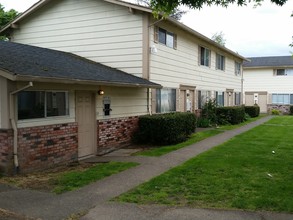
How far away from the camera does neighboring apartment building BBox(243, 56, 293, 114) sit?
3803 centimetres

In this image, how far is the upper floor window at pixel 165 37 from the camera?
14.9 metres

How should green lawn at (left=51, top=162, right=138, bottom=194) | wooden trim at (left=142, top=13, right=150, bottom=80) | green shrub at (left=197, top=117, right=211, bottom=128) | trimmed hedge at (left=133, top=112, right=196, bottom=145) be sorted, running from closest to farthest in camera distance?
green lawn at (left=51, top=162, right=138, bottom=194) < trimmed hedge at (left=133, top=112, right=196, bottom=145) < wooden trim at (left=142, top=13, right=150, bottom=80) < green shrub at (left=197, top=117, right=211, bottom=128)

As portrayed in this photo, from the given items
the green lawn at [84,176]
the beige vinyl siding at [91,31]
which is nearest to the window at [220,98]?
the beige vinyl siding at [91,31]

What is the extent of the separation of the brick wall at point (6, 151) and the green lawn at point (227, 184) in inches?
130

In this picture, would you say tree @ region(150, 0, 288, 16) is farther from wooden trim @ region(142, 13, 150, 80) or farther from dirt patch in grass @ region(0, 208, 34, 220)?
wooden trim @ region(142, 13, 150, 80)

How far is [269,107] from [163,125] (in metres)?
29.0

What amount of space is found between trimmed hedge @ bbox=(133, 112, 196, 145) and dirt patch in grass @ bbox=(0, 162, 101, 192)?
4.30 meters

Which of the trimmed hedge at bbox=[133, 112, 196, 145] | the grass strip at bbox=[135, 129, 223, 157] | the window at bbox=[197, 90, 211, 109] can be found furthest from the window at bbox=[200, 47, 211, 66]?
the trimmed hedge at bbox=[133, 112, 196, 145]

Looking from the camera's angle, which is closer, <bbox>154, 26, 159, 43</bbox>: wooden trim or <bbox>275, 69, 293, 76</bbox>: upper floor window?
<bbox>154, 26, 159, 43</bbox>: wooden trim

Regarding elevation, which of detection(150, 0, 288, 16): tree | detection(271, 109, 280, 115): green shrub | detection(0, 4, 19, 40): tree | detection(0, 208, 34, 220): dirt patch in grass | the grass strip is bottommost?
detection(0, 208, 34, 220): dirt patch in grass

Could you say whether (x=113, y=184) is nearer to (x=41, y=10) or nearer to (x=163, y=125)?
(x=163, y=125)

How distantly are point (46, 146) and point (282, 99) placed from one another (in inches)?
1340

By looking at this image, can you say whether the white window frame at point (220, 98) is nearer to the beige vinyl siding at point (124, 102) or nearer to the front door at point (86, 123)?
the beige vinyl siding at point (124, 102)

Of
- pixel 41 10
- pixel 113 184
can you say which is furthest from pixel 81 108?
pixel 41 10
